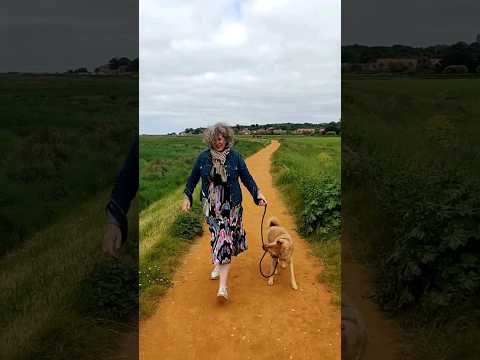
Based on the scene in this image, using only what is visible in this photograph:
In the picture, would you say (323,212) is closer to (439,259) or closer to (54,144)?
(439,259)

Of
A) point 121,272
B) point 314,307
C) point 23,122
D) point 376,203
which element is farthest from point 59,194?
point 376,203

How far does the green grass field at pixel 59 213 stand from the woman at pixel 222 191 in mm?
827

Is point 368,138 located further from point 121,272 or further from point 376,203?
point 121,272

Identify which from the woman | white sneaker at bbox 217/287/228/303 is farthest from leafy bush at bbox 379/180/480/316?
white sneaker at bbox 217/287/228/303

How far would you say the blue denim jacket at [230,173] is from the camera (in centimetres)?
482

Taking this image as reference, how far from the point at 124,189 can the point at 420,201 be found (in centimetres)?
366

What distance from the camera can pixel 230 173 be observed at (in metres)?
4.84

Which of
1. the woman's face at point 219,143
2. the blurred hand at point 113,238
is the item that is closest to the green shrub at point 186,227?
the woman's face at point 219,143

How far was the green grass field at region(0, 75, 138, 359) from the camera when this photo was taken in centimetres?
410

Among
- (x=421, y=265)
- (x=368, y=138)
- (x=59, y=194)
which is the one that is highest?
(x=368, y=138)

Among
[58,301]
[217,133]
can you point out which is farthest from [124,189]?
[58,301]

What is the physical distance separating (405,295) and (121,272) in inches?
112

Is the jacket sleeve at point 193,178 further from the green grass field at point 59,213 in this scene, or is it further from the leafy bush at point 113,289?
the leafy bush at point 113,289

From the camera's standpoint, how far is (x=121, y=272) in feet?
16.2
